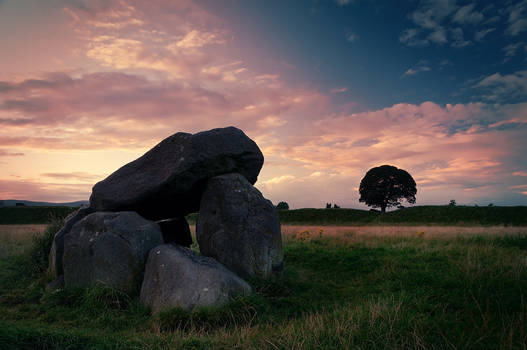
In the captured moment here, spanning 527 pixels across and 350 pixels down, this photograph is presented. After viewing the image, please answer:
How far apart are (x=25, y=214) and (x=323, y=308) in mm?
49112

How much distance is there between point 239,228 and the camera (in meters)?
10.7

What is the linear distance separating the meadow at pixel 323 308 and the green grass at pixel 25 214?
105 feet

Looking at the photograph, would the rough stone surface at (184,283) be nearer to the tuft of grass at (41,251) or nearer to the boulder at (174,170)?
the boulder at (174,170)

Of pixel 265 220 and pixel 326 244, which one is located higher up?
pixel 265 220

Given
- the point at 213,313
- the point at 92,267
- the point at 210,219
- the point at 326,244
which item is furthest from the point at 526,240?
the point at 92,267

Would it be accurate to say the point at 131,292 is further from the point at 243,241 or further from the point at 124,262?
the point at 243,241

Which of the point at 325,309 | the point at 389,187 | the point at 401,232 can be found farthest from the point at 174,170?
the point at 389,187

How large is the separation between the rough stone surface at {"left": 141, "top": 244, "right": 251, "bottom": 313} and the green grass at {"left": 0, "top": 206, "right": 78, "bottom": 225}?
39819 millimetres

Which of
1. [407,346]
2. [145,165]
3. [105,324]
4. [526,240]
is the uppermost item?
[145,165]

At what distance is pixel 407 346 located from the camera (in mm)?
5473

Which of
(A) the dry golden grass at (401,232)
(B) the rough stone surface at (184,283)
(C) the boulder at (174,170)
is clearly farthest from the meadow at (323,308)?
(A) the dry golden grass at (401,232)

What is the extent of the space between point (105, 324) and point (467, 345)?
7206mm

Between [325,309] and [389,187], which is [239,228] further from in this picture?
[389,187]

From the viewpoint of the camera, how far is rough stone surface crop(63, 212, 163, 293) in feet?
32.4
